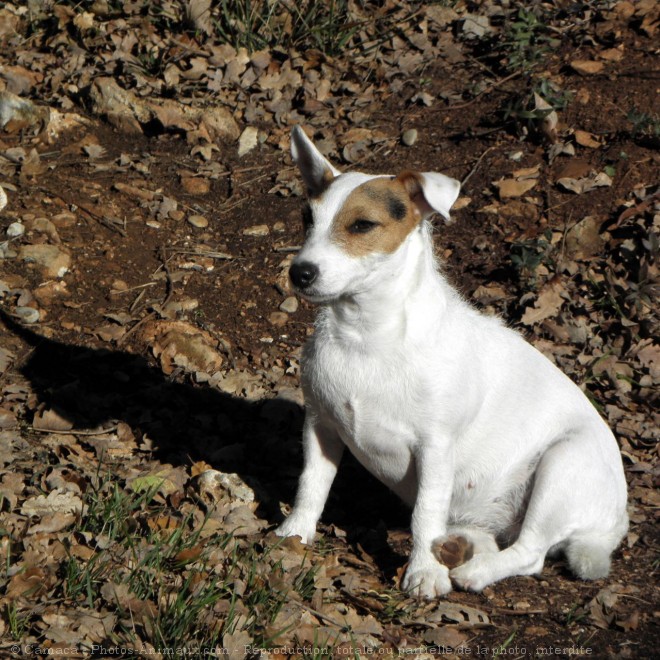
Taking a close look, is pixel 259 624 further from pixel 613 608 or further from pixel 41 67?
pixel 41 67

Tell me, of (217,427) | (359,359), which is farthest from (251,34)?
(359,359)

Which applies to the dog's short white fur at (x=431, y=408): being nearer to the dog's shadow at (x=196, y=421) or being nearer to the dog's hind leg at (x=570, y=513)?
the dog's hind leg at (x=570, y=513)

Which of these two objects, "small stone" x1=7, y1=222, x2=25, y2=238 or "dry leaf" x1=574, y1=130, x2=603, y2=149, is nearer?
"small stone" x1=7, y1=222, x2=25, y2=238

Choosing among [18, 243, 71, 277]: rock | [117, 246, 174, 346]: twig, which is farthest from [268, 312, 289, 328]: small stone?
[18, 243, 71, 277]: rock

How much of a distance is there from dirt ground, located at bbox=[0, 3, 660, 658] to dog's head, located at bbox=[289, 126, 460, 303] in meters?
1.44

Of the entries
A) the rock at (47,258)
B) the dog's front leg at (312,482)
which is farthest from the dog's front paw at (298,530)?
the rock at (47,258)

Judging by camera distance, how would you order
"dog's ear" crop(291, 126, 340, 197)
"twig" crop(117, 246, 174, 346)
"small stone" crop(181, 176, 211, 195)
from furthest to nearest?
"small stone" crop(181, 176, 211, 195)
"twig" crop(117, 246, 174, 346)
"dog's ear" crop(291, 126, 340, 197)

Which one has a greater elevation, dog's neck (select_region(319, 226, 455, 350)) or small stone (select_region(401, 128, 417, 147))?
dog's neck (select_region(319, 226, 455, 350))

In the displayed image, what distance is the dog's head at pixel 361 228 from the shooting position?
4062 mm

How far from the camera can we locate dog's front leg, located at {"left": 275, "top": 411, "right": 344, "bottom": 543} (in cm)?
475

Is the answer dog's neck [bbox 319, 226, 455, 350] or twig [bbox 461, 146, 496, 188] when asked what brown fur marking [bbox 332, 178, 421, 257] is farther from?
twig [bbox 461, 146, 496, 188]

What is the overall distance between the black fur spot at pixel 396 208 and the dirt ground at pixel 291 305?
1.73 m

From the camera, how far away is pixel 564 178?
7.44m

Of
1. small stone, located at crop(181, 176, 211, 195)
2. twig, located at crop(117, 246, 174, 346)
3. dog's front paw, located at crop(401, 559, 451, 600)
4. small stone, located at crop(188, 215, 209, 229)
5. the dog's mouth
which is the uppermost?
the dog's mouth
